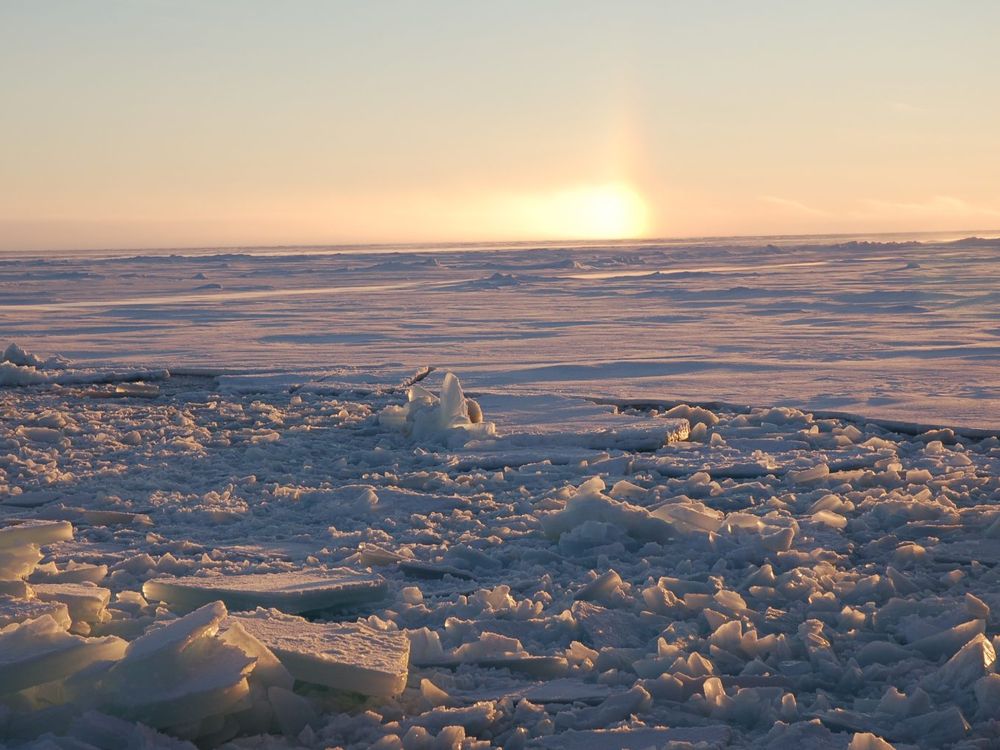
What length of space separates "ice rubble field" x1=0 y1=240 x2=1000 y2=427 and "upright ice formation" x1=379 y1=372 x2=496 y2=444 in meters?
1.57

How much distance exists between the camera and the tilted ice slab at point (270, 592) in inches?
116

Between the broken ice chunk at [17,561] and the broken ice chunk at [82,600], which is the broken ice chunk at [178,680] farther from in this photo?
the broken ice chunk at [17,561]

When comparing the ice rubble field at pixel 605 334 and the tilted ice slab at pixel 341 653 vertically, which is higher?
the ice rubble field at pixel 605 334

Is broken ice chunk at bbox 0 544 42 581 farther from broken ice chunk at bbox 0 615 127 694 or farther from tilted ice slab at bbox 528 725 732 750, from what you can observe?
tilted ice slab at bbox 528 725 732 750

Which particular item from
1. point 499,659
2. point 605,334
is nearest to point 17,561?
point 499,659

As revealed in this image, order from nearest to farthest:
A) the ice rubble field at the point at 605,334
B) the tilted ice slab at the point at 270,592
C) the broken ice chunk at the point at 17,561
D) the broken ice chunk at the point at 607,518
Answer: the tilted ice slab at the point at 270,592, the broken ice chunk at the point at 17,561, the broken ice chunk at the point at 607,518, the ice rubble field at the point at 605,334

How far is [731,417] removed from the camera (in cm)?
638

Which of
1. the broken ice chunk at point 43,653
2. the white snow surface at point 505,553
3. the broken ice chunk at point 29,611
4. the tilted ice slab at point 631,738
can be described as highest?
the broken ice chunk at point 43,653

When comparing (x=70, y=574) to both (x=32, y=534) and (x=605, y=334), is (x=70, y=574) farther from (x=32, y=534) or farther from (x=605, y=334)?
(x=605, y=334)

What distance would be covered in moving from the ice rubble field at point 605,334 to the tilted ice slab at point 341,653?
455 centimetres

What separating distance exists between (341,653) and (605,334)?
966 cm

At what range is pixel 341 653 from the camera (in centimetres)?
245

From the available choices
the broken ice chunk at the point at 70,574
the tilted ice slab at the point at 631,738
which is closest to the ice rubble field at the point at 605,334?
the tilted ice slab at the point at 631,738

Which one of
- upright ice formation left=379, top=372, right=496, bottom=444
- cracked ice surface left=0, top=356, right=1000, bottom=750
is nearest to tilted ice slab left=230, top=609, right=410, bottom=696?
cracked ice surface left=0, top=356, right=1000, bottom=750
